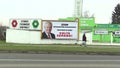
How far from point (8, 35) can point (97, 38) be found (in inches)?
506

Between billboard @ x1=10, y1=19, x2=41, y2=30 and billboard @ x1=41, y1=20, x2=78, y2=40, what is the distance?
99 cm

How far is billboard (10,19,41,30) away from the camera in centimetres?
5253

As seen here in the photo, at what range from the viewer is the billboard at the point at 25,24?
5253 cm

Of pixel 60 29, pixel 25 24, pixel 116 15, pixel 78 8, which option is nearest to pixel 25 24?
pixel 25 24

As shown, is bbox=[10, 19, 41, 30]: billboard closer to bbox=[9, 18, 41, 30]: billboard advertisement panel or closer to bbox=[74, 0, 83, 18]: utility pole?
bbox=[9, 18, 41, 30]: billboard advertisement panel

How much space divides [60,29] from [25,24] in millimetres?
5139

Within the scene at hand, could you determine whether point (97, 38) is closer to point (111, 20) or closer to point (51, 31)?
point (51, 31)

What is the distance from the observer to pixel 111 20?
372 feet

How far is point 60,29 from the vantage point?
52.3m
